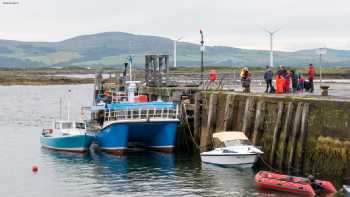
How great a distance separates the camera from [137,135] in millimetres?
47156

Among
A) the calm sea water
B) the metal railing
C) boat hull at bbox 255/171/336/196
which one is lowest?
the calm sea water

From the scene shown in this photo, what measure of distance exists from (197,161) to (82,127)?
11253 millimetres

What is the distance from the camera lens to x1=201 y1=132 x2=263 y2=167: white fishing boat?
38000 millimetres

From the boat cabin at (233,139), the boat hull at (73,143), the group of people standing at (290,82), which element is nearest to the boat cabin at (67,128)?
the boat hull at (73,143)

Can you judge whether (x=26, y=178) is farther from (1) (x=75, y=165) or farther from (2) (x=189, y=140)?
(2) (x=189, y=140)

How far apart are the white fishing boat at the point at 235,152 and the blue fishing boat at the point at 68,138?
471 inches

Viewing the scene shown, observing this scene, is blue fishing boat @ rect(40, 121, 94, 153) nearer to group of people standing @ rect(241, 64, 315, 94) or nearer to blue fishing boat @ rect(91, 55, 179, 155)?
blue fishing boat @ rect(91, 55, 179, 155)

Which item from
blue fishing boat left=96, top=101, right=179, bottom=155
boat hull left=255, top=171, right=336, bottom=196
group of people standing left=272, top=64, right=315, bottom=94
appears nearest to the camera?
boat hull left=255, top=171, right=336, bottom=196

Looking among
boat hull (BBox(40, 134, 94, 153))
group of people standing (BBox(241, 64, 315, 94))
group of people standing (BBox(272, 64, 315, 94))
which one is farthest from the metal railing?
group of people standing (BBox(272, 64, 315, 94))

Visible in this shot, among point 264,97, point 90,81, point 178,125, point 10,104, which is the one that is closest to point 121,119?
point 178,125

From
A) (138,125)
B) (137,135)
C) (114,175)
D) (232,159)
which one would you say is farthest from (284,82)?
(114,175)

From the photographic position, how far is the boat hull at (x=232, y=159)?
1503 inches

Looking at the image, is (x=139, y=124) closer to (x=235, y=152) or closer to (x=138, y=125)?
(x=138, y=125)

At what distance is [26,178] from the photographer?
38.5 metres
